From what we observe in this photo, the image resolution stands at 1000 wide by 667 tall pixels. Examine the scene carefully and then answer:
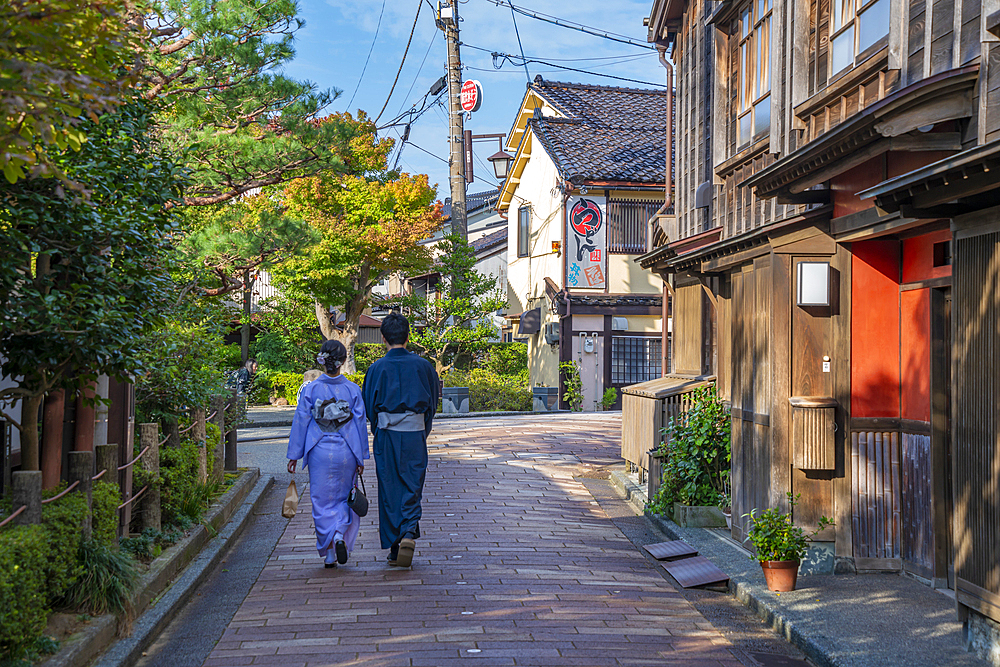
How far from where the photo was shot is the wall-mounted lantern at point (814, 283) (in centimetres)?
731

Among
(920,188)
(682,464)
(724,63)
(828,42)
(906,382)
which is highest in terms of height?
(724,63)

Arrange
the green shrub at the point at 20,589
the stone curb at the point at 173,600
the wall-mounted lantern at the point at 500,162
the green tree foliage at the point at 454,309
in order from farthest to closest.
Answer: the wall-mounted lantern at the point at 500,162 < the green tree foliage at the point at 454,309 < the stone curb at the point at 173,600 < the green shrub at the point at 20,589

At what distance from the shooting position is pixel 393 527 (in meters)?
7.80

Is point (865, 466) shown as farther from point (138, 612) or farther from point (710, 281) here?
point (138, 612)

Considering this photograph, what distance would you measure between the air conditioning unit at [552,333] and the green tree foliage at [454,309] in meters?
1.76

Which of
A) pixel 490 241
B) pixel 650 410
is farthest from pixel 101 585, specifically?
pixel 490 241

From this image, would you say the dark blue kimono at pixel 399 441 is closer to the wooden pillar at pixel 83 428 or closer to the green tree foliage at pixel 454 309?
the wooden pillar at pixel 83 428

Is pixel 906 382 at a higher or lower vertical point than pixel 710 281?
lower

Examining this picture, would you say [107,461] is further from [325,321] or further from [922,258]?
[325,321]

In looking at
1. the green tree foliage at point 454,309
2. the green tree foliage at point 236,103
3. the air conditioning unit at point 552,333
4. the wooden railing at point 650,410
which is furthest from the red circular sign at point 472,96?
the wooden railing at point 650,410

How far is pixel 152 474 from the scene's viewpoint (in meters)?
7.63

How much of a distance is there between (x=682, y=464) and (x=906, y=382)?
299cm

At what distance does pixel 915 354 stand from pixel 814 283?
100 cm

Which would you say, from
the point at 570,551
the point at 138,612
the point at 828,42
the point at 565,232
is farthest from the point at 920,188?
the point at 565,232
